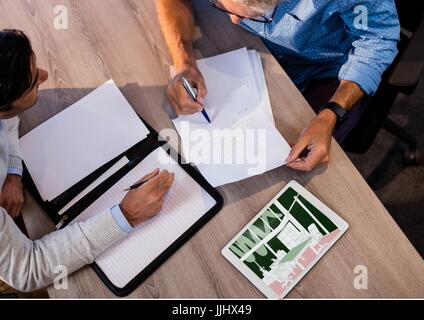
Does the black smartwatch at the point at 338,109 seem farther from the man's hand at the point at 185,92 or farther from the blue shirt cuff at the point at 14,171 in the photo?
the blue shirt cuff at the point at 14,171

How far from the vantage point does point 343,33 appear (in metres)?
1.27

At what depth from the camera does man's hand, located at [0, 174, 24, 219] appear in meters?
1.05

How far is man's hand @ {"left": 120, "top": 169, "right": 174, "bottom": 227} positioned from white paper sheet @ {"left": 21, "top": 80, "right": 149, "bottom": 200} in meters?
0.14

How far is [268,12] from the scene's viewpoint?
1.06 meters

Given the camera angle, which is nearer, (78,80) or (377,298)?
(377,298)

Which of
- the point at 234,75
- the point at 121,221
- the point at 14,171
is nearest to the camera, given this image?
the point at 121,221

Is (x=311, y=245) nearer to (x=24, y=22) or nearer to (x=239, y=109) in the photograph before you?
(x=239, y=109)

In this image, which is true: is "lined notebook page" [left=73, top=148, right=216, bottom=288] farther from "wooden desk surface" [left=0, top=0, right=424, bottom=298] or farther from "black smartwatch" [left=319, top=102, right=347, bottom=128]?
"black smartwatch" [left=319, top=102, right=347, bottom=128]

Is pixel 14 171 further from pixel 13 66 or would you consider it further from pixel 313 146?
pixel 313 146

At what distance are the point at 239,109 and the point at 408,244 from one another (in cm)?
51

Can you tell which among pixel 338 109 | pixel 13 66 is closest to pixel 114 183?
pixel 13 66

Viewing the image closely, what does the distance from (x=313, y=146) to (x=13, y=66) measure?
718mm

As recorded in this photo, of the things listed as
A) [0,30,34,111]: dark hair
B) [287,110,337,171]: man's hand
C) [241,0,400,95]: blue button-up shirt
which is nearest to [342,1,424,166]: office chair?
[241,0,400,95]: blue button-up shirt

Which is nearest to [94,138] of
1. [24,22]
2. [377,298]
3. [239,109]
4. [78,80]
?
[78,80]
